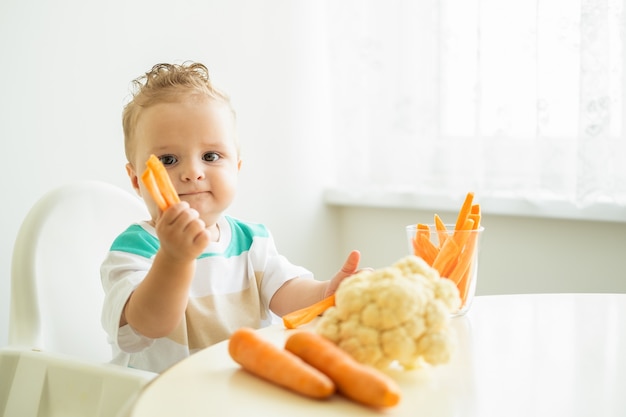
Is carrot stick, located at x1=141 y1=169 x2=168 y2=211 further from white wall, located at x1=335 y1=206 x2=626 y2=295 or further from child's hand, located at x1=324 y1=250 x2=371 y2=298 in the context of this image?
white wall, located at x1=335 y1=206 x2=626 y2=295

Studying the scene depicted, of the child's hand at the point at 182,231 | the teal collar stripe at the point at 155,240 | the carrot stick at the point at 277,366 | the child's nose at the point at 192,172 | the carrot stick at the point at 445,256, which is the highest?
the child's nose at the point at 192,172

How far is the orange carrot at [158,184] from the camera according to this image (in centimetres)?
84

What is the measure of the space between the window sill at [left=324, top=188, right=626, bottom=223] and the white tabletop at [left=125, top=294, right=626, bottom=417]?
48.1 inches

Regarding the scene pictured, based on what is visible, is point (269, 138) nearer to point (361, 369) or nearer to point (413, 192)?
point (413, 192)

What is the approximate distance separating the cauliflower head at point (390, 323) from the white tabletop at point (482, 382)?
0.04 meters

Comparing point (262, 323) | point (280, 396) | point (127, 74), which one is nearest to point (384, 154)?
point (127, 74)

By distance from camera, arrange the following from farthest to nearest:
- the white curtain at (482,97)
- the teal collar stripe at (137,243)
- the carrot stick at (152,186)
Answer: the white curtain at (482,97) → the teal collar stripe at (137,243) → the carrot stick at (152,186)

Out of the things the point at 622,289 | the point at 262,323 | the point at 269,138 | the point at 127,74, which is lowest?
the point at 622,289

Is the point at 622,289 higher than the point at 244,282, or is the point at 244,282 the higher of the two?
the point at 244,282

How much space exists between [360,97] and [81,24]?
3.45 feet

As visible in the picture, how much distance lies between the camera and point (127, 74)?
205 centimetres

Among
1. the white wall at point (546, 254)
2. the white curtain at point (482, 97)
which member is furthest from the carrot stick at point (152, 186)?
the white curtain at point (482, 97)

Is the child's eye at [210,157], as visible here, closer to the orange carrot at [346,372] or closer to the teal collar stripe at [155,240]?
the teal collar stripe at [155,240]

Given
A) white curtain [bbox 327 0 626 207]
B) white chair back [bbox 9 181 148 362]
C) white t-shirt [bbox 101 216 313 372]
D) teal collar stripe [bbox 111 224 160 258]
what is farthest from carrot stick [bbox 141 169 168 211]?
white curtain [bbox 327 0 626 207]
